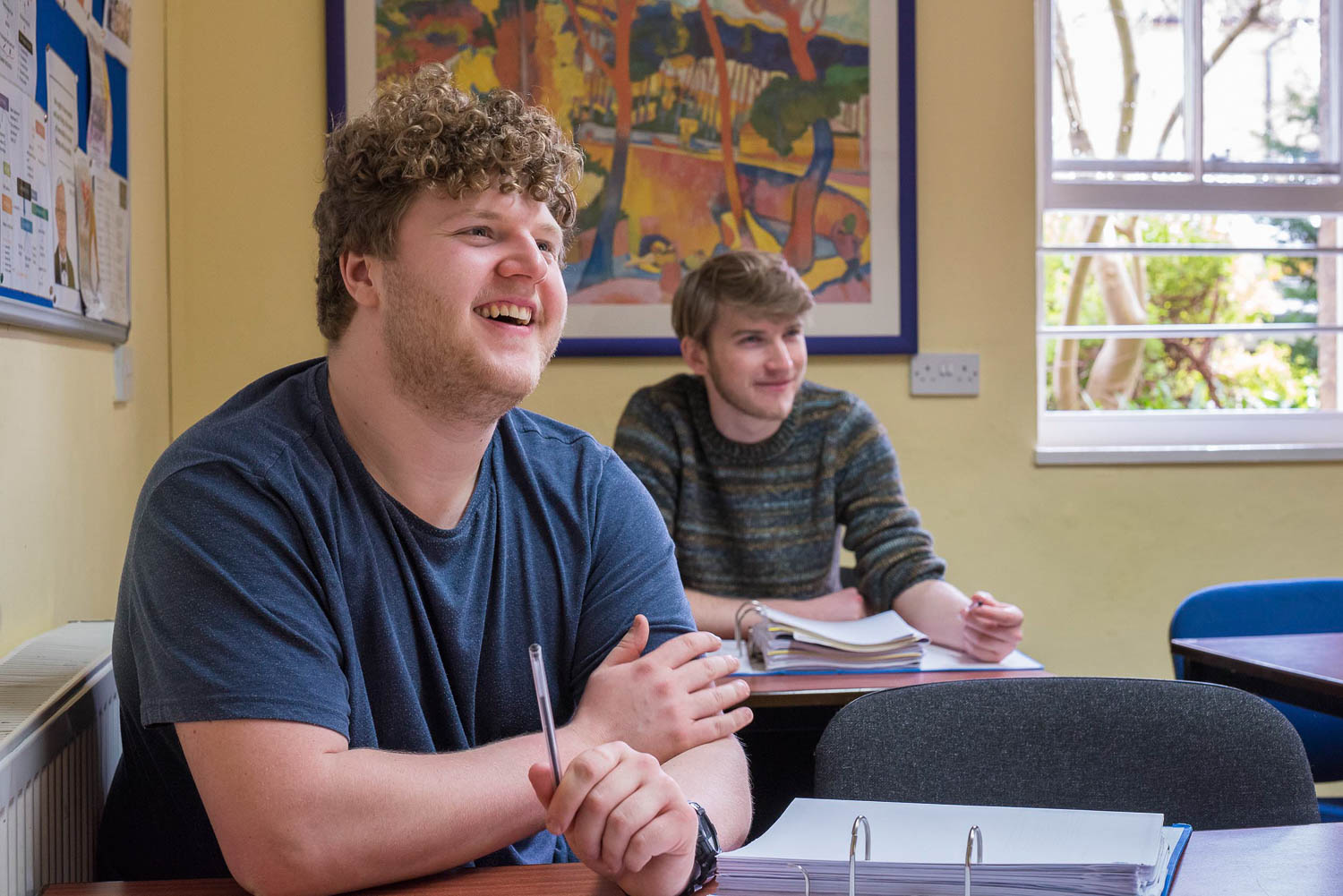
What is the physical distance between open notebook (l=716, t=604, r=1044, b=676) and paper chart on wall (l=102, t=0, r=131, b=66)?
1689 millimetres

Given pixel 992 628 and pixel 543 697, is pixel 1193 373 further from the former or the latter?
pixel 543 697

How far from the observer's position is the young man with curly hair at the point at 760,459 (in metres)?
2.45

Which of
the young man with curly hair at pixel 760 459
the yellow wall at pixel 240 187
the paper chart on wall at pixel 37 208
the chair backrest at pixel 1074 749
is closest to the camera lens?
the chair backrest at pixel 1074 749

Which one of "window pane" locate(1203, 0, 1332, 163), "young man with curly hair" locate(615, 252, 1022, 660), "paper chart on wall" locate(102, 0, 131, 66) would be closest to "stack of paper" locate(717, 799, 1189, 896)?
"young man with curly hair" locate(615, 252, 1022, 660)

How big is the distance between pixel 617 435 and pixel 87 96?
1177 millimetres

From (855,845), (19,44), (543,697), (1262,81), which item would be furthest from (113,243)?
(1262,81)

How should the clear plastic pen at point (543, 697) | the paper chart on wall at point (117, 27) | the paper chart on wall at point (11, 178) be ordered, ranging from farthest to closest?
the paper chart on wall at point (117, 27) < the paper chart on wall at point (11, 178) < the clear plastic pen at point (543, 697)

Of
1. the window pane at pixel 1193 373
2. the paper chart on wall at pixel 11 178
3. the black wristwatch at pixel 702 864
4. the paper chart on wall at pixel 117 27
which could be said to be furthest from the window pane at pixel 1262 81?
the black wristwatch at pixel 702 864

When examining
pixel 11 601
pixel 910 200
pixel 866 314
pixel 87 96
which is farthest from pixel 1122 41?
pixel 11 601

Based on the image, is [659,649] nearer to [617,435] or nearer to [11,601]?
[11,601]

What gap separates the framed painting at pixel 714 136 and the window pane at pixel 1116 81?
513mm

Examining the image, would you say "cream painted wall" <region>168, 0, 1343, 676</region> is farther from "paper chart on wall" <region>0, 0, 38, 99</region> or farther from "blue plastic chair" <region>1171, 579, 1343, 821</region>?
"paper chart on wall" <region>0, 0, 38, 99</region>

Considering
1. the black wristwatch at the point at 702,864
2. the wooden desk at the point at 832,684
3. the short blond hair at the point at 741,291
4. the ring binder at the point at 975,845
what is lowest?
the wooden desk at the point at 832,684

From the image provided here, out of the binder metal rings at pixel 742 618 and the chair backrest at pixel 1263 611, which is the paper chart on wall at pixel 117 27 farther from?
the chair backrest at pixel 1263 611
